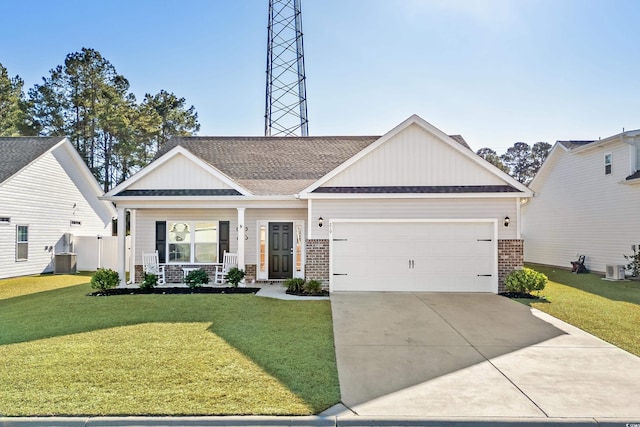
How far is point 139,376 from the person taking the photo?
4.79 meters

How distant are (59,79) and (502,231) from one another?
32339mm

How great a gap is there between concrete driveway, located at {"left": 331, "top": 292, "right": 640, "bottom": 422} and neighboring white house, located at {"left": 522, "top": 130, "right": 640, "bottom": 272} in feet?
32.1

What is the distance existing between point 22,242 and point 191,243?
7841mm

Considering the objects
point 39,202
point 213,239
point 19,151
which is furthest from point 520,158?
point 19,151

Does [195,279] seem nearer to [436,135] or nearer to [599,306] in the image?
[436,135]

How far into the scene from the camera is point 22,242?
15.0 m

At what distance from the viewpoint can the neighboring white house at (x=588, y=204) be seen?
14.5 meters

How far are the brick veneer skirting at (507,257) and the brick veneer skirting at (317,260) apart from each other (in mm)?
5104

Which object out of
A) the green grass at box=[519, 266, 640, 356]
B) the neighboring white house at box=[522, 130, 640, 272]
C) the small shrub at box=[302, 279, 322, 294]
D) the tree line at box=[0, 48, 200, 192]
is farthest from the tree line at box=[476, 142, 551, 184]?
the small shrub at box=[302, 279, 322, 294]

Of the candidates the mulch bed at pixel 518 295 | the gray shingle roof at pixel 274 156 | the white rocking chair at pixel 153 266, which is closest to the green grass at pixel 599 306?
the mulch bed at pixel 518 295

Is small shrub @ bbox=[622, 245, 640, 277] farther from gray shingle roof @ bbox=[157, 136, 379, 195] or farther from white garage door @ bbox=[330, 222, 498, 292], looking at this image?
gray shingle roof @ bbox=[157, 136, 379, 195]

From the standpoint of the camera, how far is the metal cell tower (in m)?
21.4

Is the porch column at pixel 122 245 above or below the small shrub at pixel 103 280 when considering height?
above

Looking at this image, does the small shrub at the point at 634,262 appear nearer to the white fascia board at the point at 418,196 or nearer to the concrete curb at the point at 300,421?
the white fascia board at the point at 418,196
